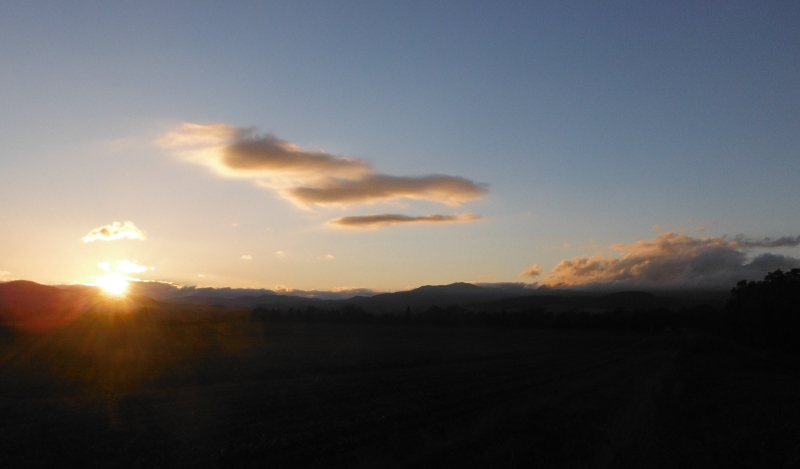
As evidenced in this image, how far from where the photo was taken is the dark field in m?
13.4

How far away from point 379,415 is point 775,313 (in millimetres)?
50538

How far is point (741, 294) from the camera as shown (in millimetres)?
74938

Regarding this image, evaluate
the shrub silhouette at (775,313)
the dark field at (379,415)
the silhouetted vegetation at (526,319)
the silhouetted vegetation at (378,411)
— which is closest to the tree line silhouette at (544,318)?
the silhouetted vegetation at (526,319)

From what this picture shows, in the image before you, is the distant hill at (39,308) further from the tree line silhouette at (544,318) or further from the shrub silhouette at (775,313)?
the shrub silhouette at (775,313)

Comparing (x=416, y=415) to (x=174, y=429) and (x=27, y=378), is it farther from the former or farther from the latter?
(x=27, y=378)

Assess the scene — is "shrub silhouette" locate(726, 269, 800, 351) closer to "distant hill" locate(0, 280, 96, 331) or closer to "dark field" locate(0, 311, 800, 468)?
"dark field" locate(0, 311, 800, 468)

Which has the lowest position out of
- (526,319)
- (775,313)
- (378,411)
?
(378,411)

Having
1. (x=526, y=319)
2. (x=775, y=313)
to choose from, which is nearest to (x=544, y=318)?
(x=526, y=319)

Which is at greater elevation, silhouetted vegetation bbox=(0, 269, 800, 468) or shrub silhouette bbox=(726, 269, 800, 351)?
shrub silhouette bbox=(726, 269, 800, 351)

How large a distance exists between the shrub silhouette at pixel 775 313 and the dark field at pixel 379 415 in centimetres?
2083

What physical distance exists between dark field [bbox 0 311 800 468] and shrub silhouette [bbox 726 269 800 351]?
Answer: 20827 mm

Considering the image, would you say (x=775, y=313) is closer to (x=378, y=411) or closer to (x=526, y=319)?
(x=378, y=411)

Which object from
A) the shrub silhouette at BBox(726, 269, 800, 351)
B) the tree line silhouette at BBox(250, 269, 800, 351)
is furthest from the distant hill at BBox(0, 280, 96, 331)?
the shrub silhouette at BBox(726, 269, 800, 351)

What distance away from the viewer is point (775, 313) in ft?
177
